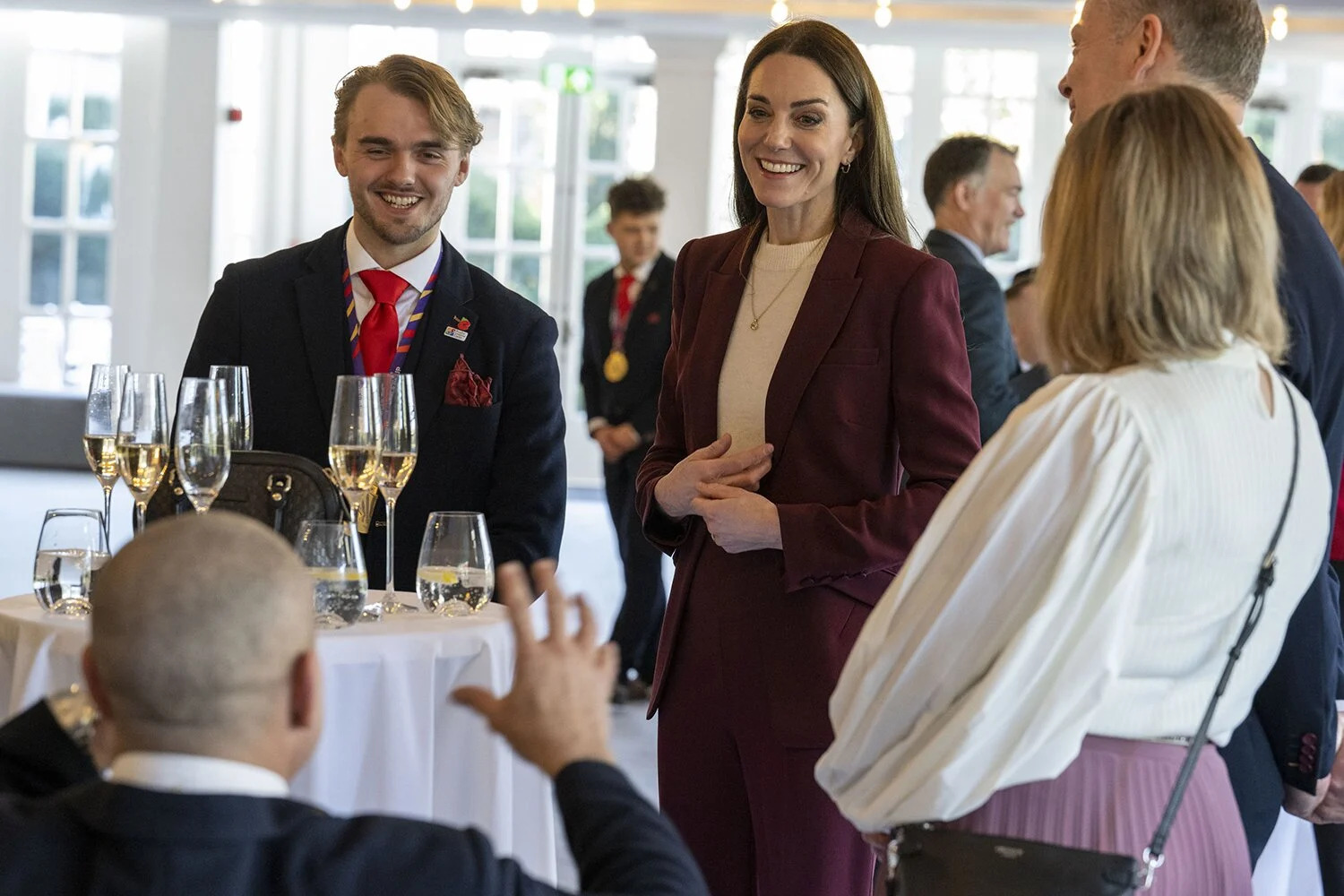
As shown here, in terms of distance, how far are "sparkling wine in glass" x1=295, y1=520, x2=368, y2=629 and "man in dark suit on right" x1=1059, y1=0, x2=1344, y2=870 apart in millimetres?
1140

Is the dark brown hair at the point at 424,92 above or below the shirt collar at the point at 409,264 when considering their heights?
above

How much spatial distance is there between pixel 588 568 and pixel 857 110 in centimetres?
638

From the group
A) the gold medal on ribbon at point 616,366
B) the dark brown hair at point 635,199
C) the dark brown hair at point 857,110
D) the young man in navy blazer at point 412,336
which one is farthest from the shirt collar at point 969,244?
the dark brown hair at point 857,110

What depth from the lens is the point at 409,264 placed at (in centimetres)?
290

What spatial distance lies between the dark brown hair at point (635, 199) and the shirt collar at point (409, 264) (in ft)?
11.7

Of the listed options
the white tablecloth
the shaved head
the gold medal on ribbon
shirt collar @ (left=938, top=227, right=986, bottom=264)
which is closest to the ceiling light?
the gold medal on ribbon

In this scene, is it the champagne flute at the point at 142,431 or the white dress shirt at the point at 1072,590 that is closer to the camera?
the white dress shirt at the point at 1072,590

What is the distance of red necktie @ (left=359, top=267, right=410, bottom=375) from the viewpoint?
289cm

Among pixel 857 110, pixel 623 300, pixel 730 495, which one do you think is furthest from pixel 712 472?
pixel 623 300

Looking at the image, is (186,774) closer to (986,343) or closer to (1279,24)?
(986,343)

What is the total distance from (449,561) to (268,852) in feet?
3.86

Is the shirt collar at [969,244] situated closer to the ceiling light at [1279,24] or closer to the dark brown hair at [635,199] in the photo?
the dark brown hair at [635,199]

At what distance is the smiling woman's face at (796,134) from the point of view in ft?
8.01

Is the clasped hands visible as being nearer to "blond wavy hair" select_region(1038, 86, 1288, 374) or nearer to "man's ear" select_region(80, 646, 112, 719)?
"blond wavy hair" select_region(1038, 86, 1288, 374)
